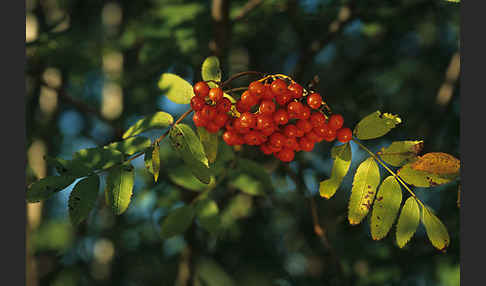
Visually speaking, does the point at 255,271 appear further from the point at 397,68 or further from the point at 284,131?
the point at 397,68

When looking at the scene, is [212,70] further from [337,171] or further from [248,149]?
[248,149]

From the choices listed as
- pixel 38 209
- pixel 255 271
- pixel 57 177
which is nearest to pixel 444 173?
pixel 57 177

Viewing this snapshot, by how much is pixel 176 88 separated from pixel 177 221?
2.04 feet

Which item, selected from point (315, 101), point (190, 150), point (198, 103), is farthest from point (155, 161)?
point (315, 101)

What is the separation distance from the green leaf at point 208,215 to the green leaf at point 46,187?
→ 618 mm

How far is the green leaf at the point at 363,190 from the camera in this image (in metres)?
1.15

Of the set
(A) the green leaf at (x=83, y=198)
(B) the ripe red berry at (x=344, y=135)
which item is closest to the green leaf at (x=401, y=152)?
(B) the ripe red berry at (x=344, y=135)

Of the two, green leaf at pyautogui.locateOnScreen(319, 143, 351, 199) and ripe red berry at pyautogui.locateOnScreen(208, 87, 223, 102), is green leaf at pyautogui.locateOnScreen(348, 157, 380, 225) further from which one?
ripe red berry at pyautogui.locateOnScreen(208, 87, 223, 102)

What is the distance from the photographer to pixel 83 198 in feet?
3.60

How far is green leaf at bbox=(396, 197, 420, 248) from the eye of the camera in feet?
3.74

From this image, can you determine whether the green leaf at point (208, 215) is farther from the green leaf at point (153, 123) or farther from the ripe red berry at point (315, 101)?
the ripe red berry at point (315, 101)

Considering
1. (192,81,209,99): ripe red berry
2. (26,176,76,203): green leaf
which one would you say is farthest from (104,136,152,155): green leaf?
(192,81,209,99): ripe red berry

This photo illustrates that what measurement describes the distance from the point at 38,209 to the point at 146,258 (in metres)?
1.08

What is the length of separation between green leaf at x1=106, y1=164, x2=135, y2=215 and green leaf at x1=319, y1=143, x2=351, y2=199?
0.70 m
